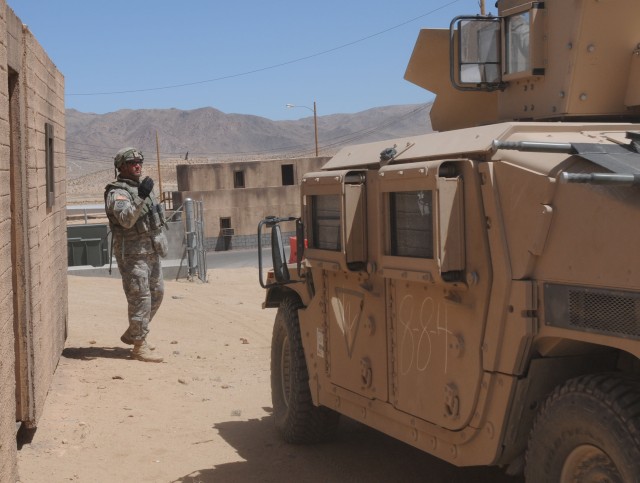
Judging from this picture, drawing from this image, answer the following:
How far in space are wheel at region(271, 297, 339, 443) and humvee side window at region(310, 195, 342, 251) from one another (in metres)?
0.93

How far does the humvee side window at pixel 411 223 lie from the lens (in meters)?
4.79

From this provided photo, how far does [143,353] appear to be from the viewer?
383 inches

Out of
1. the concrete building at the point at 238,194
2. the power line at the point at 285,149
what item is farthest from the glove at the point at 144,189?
the power line at the point at 285,149

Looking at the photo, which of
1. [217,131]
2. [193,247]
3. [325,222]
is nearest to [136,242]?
[325,222]

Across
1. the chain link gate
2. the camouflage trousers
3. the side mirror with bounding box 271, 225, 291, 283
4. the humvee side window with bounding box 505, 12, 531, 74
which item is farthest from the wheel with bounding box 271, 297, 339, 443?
the chain link gate

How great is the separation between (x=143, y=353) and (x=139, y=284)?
0.73 metres

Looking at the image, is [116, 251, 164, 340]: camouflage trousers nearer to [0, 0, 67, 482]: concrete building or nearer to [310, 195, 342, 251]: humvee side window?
[0, 0, 67, 482]: concrete building

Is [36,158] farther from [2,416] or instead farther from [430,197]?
[430,197]

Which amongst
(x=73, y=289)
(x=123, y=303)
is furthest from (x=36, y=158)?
(x=73, y=289)

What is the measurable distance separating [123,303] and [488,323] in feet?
31.9

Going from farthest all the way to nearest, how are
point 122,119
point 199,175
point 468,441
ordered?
point 122,119, point 199,175, point 468,441

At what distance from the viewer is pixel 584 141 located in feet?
14.6

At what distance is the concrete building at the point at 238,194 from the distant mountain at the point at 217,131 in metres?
111

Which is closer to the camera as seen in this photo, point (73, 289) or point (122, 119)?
point (73, 289)
